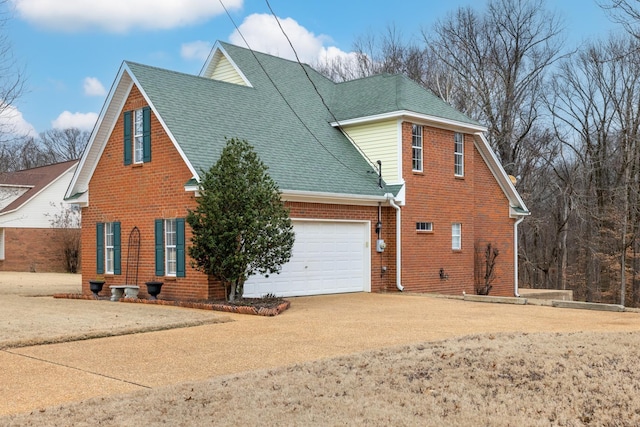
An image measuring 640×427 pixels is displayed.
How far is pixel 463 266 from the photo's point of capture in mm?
23266

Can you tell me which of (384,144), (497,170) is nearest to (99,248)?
Result: (384,144)

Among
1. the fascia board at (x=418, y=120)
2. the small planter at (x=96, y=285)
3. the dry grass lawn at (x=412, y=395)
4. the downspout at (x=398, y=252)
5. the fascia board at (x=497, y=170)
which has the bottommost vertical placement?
the dry grass lawn at (x=412, y=395)

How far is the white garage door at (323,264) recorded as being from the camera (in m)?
18.5

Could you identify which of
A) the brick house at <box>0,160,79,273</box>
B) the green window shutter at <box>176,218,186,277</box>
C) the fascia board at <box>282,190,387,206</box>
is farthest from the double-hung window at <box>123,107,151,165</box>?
the brick house at <box>0,160,79,273</box>

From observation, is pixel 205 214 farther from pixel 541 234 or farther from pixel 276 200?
pixel 541 234

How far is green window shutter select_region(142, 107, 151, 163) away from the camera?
18891 millimetres

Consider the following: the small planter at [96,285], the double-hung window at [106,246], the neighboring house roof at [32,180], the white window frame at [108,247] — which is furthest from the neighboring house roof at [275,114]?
the neighboring house roof at [32,180]

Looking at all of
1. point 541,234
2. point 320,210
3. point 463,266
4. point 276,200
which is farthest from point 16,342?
point 541,234

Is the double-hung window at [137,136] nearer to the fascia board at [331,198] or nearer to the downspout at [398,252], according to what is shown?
the fascia board at [331,198]

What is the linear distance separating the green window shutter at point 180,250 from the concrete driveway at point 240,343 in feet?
5.38

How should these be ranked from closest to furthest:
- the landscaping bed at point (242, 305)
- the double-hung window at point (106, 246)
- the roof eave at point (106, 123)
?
1. the landscaping bed at point (242, 305)
2. the roof eave at point (106, 123)
3. the double-hung window at point (106, 246)

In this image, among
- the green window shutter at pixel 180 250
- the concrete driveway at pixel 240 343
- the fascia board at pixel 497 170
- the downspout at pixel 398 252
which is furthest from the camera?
the fascia board at pixel 497 170

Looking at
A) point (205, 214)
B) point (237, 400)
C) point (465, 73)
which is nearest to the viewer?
point (237, 400)

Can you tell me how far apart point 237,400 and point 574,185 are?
35.8m
